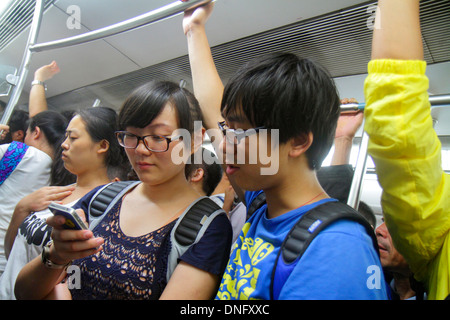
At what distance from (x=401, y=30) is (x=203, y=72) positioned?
30.3 inches

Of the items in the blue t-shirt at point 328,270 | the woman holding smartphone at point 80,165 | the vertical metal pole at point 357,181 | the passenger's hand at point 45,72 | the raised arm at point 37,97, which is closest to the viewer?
the blue t-shirt at point 328,270

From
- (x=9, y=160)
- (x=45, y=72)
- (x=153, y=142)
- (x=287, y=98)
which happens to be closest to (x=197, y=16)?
(x=153, y=142)

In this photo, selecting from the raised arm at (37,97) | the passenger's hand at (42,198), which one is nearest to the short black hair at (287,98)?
the passenger's hand at (42,198)

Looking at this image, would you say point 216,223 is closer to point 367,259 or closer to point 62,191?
point 367,259

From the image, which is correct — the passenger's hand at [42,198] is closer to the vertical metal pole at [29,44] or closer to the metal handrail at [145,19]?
the vertical metal pole at [29,44]

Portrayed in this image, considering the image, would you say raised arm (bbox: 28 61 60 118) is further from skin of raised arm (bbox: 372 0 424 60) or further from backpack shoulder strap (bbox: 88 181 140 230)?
skin of raised arm (bbox: 372 0 424 60)

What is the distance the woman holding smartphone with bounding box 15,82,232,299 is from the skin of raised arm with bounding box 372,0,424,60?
0.69 m

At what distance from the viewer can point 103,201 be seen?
1155mm

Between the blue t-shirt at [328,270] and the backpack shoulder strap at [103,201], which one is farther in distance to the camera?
the backpack shoulder strap at [103,201]

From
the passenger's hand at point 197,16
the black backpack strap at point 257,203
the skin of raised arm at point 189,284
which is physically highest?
the passenger's hand at point 197,16

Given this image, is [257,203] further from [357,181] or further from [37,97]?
[37,97]

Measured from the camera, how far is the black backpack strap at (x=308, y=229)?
0.66 m

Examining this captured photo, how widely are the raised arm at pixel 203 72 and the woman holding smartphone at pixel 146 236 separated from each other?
64 mm

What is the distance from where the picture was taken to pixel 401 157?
0.71 meters
